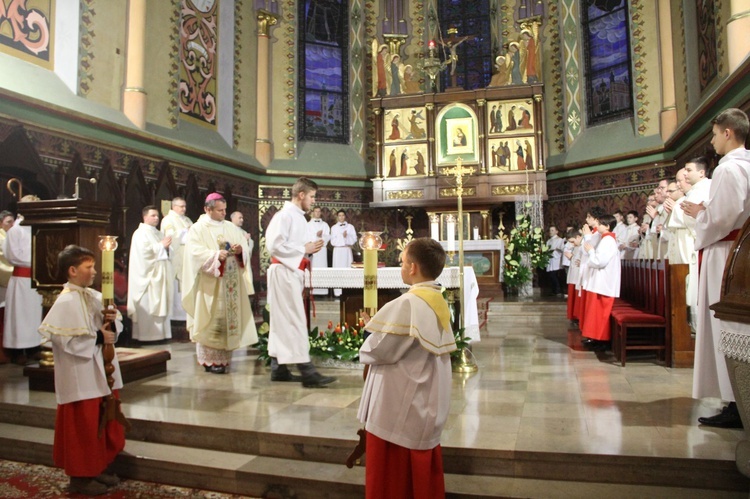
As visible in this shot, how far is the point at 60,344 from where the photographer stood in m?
3.23

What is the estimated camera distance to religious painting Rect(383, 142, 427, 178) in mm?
13664

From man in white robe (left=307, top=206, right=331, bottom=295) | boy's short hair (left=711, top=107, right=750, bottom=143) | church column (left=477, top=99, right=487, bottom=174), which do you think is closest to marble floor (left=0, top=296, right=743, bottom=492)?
boy's short hair (left=711, top=107, right=750, bottom=143)

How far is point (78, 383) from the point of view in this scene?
3.23 meters

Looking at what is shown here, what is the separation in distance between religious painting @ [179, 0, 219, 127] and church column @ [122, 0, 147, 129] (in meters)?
1.39

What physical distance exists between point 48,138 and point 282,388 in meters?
5.31

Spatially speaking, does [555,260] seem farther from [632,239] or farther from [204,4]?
[204,4]

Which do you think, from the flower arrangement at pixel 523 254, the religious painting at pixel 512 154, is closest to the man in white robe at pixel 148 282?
the flower arrangement at pixel 523 254

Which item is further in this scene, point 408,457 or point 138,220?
point 138,220

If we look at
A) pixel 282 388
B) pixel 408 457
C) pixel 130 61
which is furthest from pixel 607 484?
pixel 130 61

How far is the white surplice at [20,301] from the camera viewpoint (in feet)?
21.0

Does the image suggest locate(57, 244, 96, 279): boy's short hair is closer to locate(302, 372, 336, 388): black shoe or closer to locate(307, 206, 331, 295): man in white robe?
locate(302, 372, 336, 388): black shoe

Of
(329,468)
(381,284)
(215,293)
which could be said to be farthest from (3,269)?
(329,468)

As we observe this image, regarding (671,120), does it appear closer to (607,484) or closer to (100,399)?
(607,484)

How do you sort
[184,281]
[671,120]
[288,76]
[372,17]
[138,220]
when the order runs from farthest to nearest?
[372,17] → [288,76] → [671,120] → [138,220] → [184,281]
